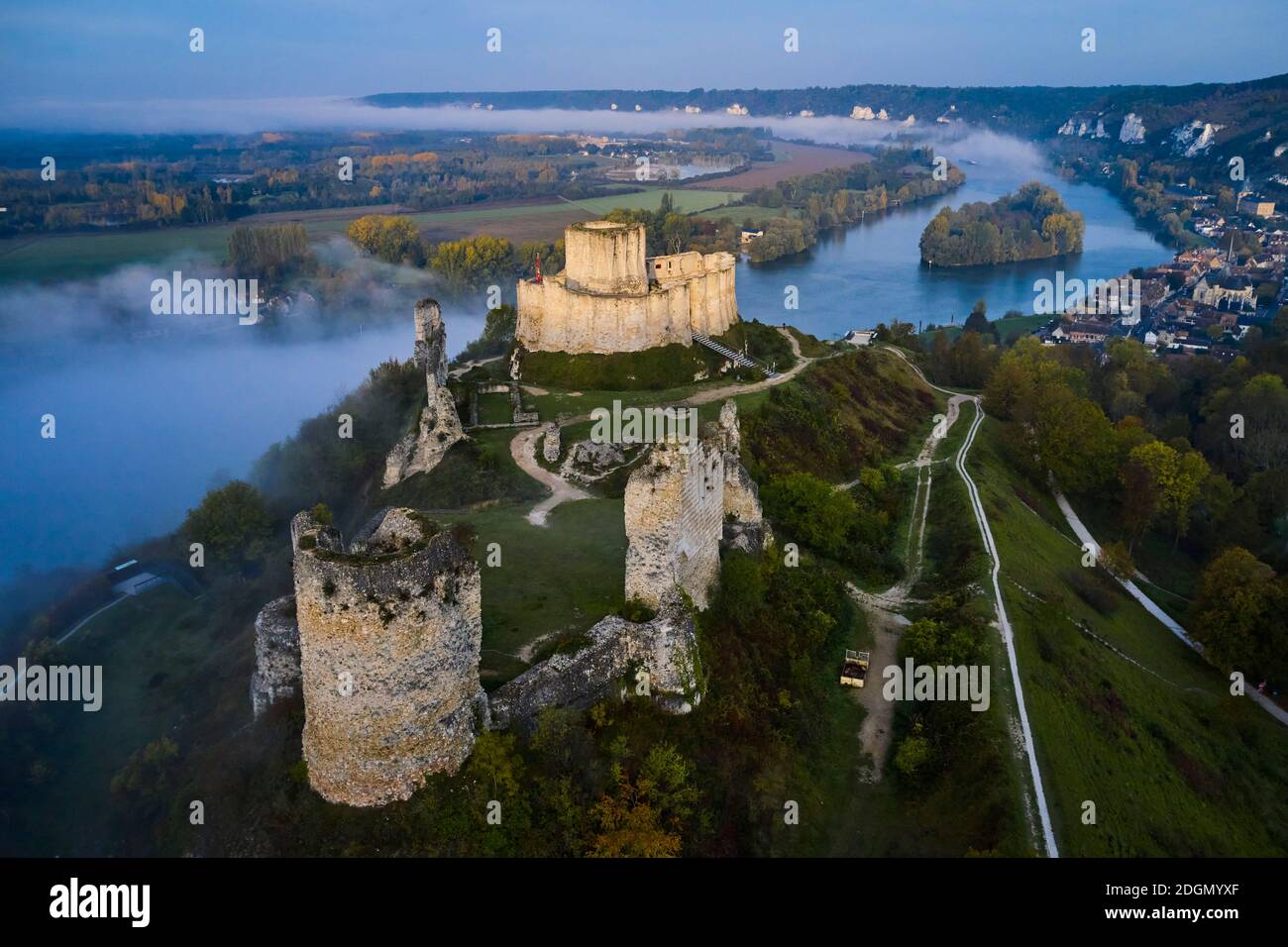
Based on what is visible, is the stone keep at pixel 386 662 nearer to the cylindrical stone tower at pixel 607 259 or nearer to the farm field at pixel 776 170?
the cylindrical stone tower at pixel 607 259

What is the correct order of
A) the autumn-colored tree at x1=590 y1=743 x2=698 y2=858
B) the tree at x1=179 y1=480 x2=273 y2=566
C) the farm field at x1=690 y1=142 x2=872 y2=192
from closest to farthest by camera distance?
the autumn-colored tree at x1=590 y1=743 x2=698 y2=858
the tree at x1=179 y1=480 x2=273 y2=566
the farm field at x1=690 y1=142 x2=872 y2=192

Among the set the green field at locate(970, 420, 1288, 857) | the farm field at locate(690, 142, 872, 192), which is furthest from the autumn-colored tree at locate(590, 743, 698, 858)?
the farm field at locate(690, 142, 872, 192)

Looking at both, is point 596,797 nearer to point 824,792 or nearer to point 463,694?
point 463,694

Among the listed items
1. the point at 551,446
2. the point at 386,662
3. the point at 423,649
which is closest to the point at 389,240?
the point at 551,446

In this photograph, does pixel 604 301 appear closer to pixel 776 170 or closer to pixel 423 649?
pixel 423 649

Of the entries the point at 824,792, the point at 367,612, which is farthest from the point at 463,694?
the point at 824,792

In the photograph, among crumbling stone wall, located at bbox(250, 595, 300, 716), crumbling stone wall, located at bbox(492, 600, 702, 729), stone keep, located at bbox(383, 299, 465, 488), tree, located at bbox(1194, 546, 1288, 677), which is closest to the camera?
crumbling stone wall, located at bbox(492, 600, 702, 729)

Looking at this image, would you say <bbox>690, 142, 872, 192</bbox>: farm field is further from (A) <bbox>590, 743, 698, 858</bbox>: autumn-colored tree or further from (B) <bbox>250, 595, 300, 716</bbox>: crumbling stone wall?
(A) <bbox>590, 743, 698, 858</bbox>: autumn-colored tree
